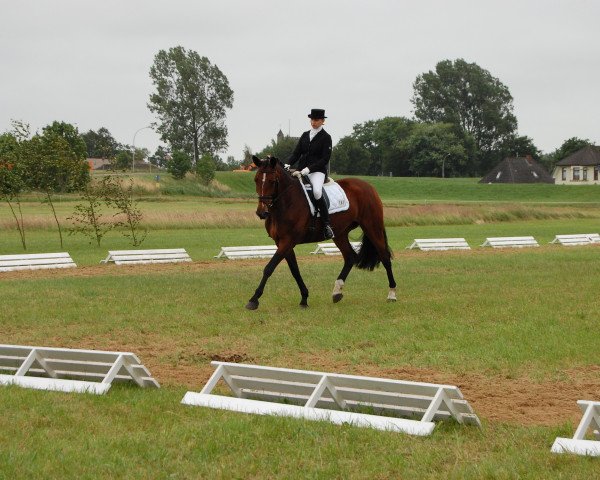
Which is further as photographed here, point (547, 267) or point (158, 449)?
point (547, 267)

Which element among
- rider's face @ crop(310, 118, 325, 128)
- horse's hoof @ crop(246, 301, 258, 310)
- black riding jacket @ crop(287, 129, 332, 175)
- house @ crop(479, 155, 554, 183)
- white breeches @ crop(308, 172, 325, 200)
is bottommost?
house @ crop(479, 155, 554, 183)

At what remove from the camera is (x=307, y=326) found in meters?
12.9

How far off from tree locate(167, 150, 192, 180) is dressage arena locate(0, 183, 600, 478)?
59938 millimetres

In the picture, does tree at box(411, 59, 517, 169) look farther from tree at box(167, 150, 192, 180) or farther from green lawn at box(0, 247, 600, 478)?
green lawn at box(0, 247, 600, 478)

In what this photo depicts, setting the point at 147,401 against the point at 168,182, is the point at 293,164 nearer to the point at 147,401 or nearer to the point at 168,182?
the point at 147,401

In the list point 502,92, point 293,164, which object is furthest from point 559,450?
point 502,92

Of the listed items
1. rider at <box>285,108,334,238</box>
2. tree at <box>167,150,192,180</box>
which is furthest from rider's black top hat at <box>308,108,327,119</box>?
tree at <box>167,150,192,180</box>

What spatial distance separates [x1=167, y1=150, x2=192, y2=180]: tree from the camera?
82.9m

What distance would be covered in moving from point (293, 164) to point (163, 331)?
4.69 metres

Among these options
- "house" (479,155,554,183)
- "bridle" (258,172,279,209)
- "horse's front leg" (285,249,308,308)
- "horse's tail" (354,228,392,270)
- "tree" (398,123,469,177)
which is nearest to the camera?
"bridle" (258,172,279,209)

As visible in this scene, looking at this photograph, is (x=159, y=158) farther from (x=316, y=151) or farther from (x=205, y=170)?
(x=316, y=151)

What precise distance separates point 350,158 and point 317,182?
109m

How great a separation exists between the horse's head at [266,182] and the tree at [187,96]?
88915 mm

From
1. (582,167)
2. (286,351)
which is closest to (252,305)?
(286,351)
